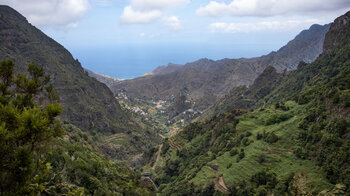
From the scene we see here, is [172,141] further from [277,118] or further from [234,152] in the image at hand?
[277,118]

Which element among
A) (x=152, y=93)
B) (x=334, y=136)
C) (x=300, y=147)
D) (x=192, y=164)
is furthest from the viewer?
(x=152, y=93)

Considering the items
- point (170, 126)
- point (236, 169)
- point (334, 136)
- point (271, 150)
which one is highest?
point (334, 136)

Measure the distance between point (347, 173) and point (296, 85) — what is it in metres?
57.4

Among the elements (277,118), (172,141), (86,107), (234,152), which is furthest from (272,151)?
(86,107)

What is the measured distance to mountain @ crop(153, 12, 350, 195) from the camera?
2234 cm

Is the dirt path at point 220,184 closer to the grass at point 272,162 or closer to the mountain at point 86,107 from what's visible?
the grass at point 272,162

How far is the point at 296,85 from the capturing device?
71312 mm

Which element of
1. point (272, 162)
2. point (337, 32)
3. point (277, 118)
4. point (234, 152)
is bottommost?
point (234, 152)

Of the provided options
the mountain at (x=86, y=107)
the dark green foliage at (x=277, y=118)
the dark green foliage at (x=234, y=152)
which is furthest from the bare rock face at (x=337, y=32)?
the mountain at (x=86, y=107)

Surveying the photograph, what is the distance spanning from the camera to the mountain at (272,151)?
2234 cm

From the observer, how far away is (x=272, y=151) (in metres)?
31.0

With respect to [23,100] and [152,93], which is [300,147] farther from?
[152,93]

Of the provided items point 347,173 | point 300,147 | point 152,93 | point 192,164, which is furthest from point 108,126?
point 152,93

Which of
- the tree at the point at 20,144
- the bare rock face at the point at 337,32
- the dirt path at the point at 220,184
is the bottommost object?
the dirt path at the point at 220,184
